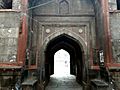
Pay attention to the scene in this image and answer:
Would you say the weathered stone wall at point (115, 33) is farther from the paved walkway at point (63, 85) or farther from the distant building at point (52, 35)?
the paved walkway at point (63, 85)

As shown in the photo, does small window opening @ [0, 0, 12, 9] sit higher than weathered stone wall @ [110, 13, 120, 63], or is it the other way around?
small window opening @ [0, 0, 12, 9]

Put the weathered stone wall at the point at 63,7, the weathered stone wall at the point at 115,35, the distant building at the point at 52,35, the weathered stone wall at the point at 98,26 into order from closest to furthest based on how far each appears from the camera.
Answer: the weathered stone wall at the point at 115,35 < the distant building at the point at 52,35 < the weathered stone wall at the point at 98,26 < the weathered stone wall at the point at 63,7

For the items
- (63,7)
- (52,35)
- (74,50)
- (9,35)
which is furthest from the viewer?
(74,50)

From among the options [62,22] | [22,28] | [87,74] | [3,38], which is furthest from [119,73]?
[3,38]

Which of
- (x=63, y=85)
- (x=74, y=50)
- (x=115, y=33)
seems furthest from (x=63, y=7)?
(x=74, y=50)

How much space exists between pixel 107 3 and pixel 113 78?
129 inches

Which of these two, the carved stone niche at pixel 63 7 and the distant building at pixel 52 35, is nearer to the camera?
the distant building at pixel 52 35

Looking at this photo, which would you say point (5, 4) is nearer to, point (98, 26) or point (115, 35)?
point (98, 26)

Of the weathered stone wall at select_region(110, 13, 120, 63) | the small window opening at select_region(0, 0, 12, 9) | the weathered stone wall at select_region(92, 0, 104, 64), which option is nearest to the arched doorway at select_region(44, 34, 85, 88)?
the weathered stone wall at select_region(92, 0, 104, 64)

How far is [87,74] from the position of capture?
8.09 metres

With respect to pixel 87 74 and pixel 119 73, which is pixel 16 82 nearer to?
pixel 87 74

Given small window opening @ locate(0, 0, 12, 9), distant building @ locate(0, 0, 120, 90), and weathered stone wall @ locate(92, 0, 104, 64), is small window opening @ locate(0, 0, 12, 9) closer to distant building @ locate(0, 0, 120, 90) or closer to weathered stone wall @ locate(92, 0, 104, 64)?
distant building @ locate(0, 0, 120, 90)

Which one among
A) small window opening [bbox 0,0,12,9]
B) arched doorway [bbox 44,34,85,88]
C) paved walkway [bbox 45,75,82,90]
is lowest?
paved walkway [bbox 45,75,82,90]

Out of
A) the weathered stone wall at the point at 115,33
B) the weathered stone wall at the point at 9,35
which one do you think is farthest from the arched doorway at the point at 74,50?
the weathered stone wall at the point at 9,35
